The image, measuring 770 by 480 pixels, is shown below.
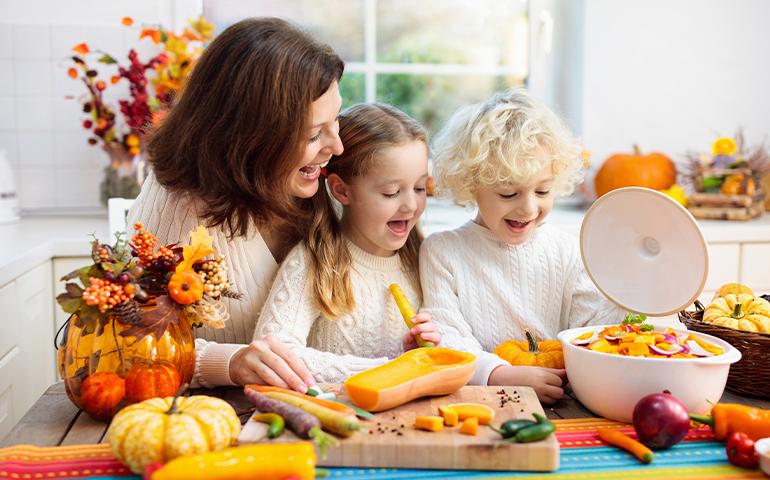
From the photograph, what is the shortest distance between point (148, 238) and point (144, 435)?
13.2 inches

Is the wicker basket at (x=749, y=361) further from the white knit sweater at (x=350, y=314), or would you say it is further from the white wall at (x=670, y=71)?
the white wall at (x=670, y=71)

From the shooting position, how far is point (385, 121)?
164cm

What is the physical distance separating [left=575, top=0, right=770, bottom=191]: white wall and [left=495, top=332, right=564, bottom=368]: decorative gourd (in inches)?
79.2

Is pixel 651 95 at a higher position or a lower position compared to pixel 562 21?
lower

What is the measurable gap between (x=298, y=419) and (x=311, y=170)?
66cm

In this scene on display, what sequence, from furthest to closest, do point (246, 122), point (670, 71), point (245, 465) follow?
1. point (670, 71)
2. point (246, 122)
3. point (245, 465)

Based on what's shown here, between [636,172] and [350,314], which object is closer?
[350,314]

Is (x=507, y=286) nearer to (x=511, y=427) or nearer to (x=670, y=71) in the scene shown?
(x=511, y=427)

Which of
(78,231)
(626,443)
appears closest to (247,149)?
(626,443)

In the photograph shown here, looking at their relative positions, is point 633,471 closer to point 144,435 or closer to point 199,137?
point 144,435

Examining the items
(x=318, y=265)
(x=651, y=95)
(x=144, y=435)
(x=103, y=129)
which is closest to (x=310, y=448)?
(x=144, y=435)

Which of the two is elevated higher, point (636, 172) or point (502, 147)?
point (502, 147)

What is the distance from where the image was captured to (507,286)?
1664 mm

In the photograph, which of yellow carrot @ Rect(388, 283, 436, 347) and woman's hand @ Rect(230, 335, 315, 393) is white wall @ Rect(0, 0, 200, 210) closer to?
yellow carrot @ Rect(388, 283, 436, 347)
